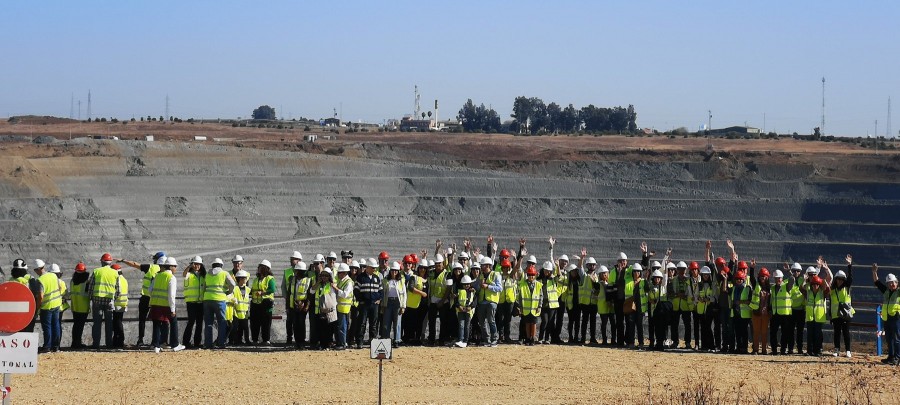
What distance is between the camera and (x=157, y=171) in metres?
48.3

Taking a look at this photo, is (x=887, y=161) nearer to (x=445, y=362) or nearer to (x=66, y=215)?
(x=66, y=215)

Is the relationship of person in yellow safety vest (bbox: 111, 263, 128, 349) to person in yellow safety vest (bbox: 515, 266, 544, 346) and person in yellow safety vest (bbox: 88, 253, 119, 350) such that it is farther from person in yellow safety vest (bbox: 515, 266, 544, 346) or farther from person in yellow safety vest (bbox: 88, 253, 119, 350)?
person in yellow safety vest (bbox: 515, 266, 544, 346)

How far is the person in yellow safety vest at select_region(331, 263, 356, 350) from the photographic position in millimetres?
22141

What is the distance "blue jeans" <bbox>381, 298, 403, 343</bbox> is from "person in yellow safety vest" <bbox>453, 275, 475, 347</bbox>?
112cm

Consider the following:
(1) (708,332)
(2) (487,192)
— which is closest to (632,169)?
(2) (487,192)

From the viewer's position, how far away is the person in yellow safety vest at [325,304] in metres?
21.9

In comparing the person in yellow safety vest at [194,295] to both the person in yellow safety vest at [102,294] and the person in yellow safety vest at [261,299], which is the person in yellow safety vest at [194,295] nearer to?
the person in yellow safety vest at [261,299]

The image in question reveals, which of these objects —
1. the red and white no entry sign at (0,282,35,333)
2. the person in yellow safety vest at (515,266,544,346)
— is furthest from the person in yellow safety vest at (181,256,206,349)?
the red and white no entry sign at (0,282,35,333)

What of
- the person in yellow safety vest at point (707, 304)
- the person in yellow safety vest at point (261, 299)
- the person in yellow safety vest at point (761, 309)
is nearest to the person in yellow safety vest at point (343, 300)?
the person in yellow safety vest at point (261, 299)

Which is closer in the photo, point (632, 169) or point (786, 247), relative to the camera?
point (786, 247)

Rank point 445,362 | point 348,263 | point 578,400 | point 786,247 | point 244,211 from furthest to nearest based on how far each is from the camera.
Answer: point 244,211 → point 786,247 → point 348,263 → point 445,362 → point 578,400

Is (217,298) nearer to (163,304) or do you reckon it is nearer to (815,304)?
(163,304)

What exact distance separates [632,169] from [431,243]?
16310mm

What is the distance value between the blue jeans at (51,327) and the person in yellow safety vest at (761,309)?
12.5 meters
